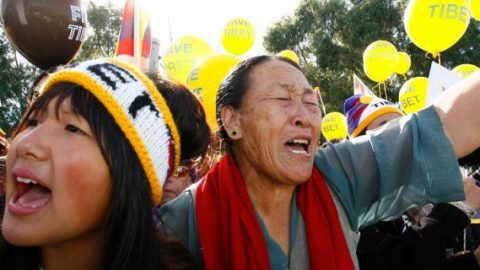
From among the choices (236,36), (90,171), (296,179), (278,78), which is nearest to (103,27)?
(236,36)

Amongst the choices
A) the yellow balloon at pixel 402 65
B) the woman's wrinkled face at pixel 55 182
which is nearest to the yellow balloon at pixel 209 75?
the woman's wrinkled face at pixel 55 182

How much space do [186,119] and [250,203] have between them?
406mm

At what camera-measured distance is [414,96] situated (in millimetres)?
6723

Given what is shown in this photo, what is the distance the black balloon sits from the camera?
84.8 inches

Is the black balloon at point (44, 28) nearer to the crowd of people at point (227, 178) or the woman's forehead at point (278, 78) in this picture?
the crowd of people at point (227, 178)

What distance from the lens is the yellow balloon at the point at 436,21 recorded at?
5023 mm

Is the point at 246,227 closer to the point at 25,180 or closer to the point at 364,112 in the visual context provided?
the point at 25,180

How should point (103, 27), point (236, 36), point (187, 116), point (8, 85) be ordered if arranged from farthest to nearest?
point (103, 27) < point (8, 85) < point (236, 36) < point (187, 116)

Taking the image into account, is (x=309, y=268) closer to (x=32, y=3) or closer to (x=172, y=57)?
(x=32, y=3)

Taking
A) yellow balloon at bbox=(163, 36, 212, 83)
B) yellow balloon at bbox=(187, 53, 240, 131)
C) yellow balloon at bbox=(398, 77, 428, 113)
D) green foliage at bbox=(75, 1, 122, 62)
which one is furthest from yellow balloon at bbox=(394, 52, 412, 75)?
green foliage at bbox=(75, 1, 122, 62)

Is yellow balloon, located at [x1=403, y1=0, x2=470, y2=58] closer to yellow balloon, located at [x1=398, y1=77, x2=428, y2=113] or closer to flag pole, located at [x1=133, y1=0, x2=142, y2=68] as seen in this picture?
yellow balloon, located at [x1=398, y1=77, x2=428, y2=113]

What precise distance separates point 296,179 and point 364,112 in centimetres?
174

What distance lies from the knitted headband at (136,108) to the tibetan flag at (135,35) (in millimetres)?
1402

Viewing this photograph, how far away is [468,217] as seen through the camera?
2098mm
